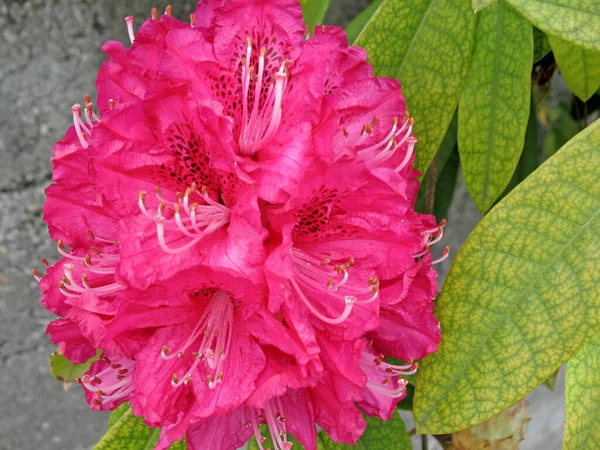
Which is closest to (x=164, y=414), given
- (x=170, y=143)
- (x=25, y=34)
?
(x=170, y=143)

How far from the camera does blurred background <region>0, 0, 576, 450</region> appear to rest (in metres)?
1.26

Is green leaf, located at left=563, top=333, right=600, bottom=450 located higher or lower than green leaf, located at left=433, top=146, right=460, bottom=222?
higher

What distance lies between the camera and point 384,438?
0.90 meters

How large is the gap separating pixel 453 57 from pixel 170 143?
36 cm

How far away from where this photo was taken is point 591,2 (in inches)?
22.3

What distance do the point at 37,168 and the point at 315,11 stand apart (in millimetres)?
770

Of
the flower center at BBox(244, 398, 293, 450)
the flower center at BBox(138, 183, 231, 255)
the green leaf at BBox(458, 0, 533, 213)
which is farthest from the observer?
the green leaf at BBox(458, 0, 533, 213)

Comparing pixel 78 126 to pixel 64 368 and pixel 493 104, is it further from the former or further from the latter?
pixel 64 368

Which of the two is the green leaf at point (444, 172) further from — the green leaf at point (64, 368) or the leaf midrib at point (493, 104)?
the green leaf at point (64, 368)

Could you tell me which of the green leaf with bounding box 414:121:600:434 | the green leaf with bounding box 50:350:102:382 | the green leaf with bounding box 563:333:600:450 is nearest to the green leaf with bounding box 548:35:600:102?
the green leaf with bounding box 414:121:600:434

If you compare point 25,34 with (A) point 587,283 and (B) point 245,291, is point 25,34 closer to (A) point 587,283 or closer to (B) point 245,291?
(B) point 245,291

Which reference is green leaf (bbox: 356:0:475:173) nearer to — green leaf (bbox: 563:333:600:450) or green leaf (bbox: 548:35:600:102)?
green leaf (bbox: 548:35:600:102)

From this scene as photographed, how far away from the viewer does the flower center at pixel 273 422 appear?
2.16ft

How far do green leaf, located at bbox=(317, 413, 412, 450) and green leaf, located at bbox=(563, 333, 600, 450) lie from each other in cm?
29
